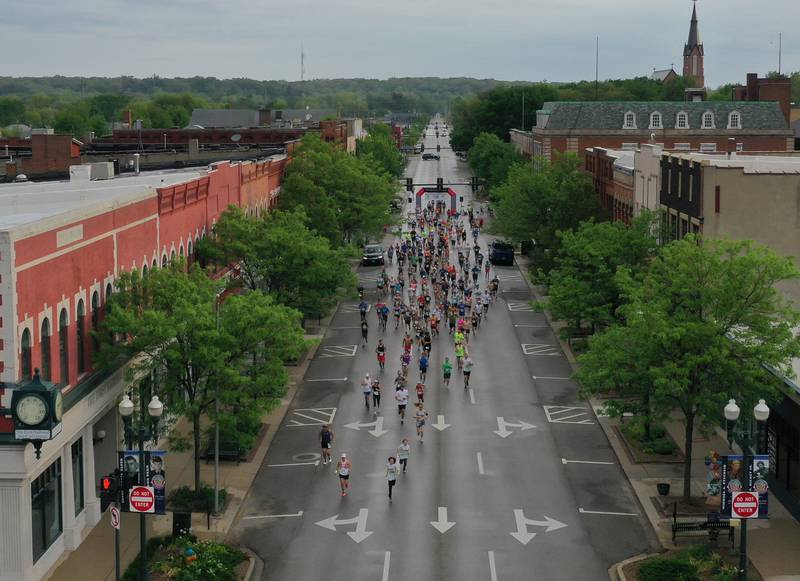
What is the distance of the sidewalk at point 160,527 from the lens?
32594mm

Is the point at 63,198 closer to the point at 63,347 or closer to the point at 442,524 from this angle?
the point at 63,347

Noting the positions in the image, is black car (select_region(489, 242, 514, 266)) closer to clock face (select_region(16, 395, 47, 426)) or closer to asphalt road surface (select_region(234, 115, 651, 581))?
asphalt road surface (select_region(234, 115, 651, 581))

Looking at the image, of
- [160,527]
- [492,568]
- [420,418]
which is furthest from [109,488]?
[420,418]

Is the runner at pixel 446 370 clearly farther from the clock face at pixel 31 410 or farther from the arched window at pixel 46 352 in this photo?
the clock face at pixel 31 410

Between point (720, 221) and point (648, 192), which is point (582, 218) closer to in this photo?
point (648, 192)

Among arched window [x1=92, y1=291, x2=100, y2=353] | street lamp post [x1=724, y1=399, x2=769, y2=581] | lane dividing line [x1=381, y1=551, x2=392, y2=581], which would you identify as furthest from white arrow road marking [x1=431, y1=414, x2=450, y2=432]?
street lamp post [x1=724, y1=399, x2=769, y2=581]

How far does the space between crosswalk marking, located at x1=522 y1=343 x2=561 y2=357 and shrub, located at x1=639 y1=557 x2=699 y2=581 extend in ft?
102

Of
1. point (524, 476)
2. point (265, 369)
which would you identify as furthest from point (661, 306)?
point (265, 369)

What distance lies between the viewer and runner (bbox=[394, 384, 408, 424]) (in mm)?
49094

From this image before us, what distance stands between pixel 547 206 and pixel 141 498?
63.0 meters

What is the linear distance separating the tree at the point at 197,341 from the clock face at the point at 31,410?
8453 mm

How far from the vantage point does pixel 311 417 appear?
4975 cm

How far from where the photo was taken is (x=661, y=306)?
37531 mm

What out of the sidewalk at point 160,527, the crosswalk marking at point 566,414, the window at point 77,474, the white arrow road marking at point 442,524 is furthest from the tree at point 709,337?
the window at point 77,474
